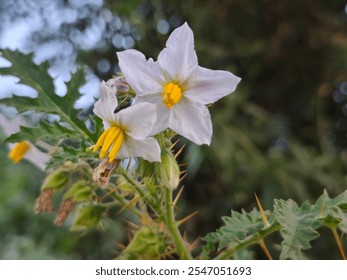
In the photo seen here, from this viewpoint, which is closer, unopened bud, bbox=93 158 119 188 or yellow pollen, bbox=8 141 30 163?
unopened bud, bbox=93 158 119 188

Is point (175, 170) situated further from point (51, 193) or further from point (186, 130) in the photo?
point (51, 193)

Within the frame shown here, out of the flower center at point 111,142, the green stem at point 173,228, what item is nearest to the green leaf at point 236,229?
the green stem at point 173,228

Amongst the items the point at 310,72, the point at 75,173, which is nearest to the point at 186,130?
the point at 75,173

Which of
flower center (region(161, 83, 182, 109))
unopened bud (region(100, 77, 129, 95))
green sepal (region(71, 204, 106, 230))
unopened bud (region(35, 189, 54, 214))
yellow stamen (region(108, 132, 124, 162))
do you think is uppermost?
unopened bud (region(100, 77, 129, 95))

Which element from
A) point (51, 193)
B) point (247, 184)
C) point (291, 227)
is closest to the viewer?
point (291, 227)

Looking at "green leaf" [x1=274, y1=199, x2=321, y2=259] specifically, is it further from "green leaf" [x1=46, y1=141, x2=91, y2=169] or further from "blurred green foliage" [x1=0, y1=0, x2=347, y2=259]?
"blurred green foliage" [x1=0, y1=0, x2=347, y2=259]

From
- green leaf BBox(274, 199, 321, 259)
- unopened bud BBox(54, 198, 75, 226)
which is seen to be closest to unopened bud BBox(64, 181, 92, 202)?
unopened bud BBox(54, 198, 75, 226)

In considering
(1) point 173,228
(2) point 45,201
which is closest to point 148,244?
(1) point 173,228
